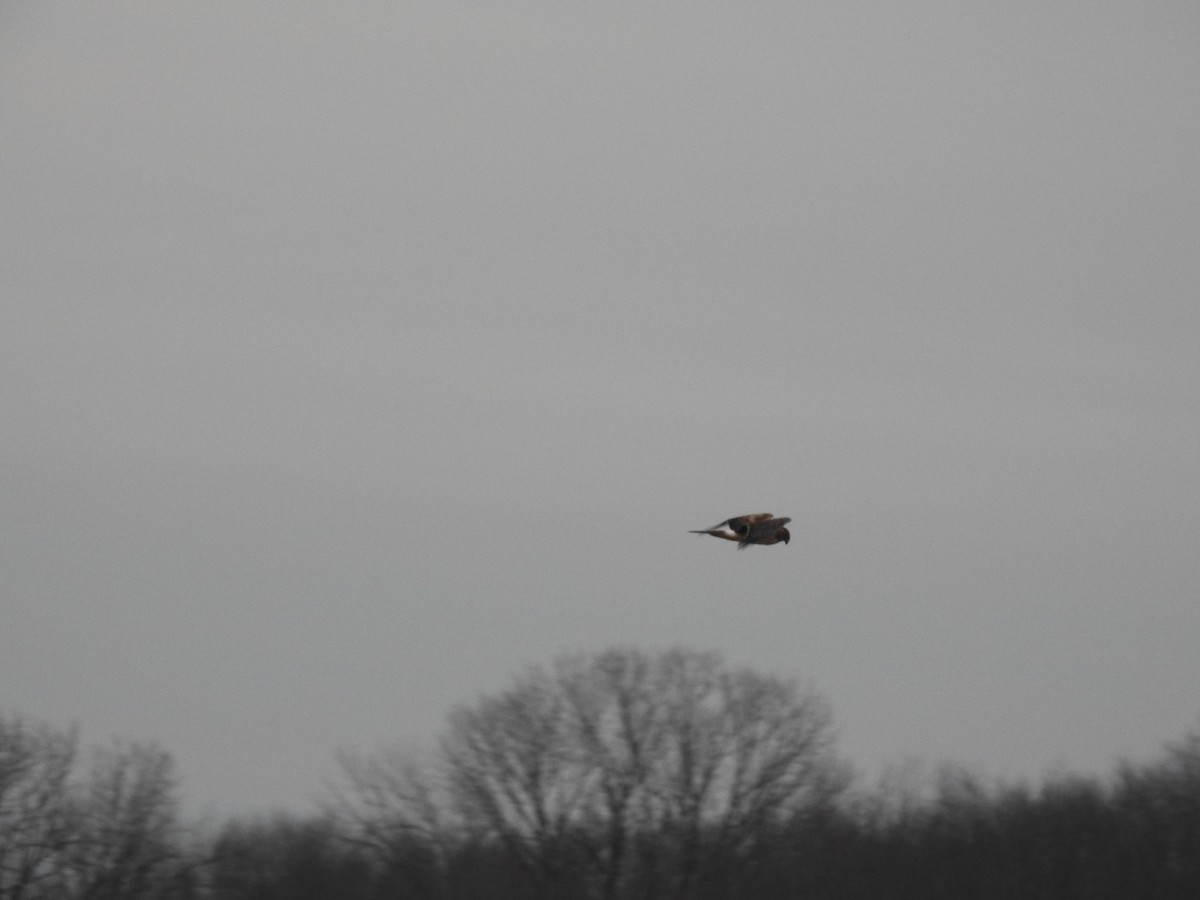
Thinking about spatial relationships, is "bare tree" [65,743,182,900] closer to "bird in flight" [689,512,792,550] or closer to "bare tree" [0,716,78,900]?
"bare tree" [0,716,78,900]

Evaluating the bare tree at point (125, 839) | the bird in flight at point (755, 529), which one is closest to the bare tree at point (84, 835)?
the bare tree at point (125, 839)

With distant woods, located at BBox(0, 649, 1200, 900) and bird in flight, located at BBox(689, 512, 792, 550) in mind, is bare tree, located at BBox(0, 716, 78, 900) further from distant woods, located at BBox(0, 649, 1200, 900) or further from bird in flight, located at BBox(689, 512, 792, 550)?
bird in flight, located at BBox(689, 512, 792, 550)

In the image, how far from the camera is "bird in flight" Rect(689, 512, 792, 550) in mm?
26828

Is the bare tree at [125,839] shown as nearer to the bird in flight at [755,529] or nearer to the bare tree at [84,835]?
the bare tree at [84,835]

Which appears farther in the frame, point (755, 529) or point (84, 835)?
point (84, 835)

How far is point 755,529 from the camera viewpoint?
1059 inches

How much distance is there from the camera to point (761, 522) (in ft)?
88.1

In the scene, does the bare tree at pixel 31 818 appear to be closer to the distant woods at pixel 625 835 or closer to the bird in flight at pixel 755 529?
the distant woods at pixel 625 835

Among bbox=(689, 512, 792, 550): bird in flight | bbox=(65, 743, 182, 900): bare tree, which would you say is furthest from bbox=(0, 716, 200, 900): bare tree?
bbox=(689, 512, 792, 550): bird in flight

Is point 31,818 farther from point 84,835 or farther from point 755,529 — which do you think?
point 755,529

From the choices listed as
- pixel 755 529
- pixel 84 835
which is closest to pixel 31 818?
pixel 84 835

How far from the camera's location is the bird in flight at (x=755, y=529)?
26828mm

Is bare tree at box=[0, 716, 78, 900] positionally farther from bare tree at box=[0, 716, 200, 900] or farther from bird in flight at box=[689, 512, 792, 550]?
bird in flight at box=[689, 512, 792, 550]

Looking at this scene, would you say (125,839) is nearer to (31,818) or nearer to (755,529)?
(31,818)
